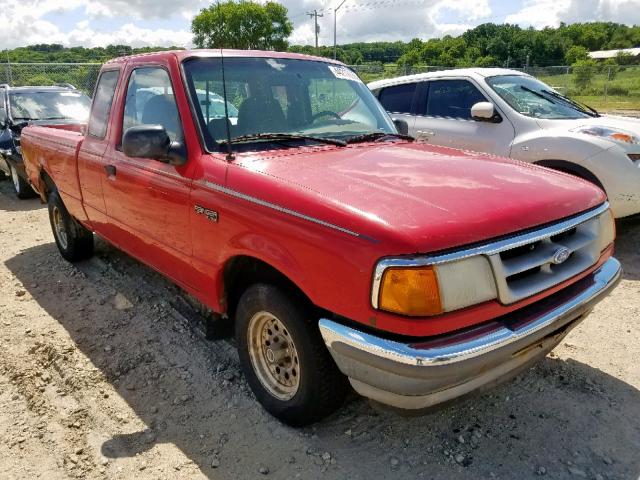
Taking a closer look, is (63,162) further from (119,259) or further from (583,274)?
(583,274)

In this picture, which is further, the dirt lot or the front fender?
the front fender

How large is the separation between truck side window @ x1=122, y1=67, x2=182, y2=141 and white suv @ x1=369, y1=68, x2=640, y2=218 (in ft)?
11.1

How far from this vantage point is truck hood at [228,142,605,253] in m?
2.10

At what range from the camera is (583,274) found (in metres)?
2.63

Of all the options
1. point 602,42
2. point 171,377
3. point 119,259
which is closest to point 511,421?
point 171,377

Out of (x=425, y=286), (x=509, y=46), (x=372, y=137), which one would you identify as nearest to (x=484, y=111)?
(x=372, y=137)

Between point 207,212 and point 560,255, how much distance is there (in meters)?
1.81

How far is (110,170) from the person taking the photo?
12.6 ft

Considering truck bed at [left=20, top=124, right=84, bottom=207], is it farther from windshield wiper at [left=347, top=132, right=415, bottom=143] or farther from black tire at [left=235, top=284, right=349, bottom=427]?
black tire at [left=235, top=284, right=349, bottom=427]

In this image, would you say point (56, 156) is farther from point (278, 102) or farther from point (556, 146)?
point (556, 146)

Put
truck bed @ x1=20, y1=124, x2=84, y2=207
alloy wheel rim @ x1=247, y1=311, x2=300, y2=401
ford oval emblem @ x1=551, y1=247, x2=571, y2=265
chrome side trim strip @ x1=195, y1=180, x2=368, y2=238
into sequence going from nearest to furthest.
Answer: chrome side trim strip @ x1=195, y1=180, x2=368, y2=238
ford oval emblem @ x1=551, y1=247, x2=571, y2=265
alloy wheel rim @ x1=247, y1=311, x2=300, y2=401
truck bed @ x1=20, y1=124, x2=84, y2=207

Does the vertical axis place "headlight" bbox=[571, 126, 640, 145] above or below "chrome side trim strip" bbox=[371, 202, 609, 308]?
above

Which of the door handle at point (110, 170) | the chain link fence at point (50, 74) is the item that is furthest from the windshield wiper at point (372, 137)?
the chain link fence at point (50, 74)

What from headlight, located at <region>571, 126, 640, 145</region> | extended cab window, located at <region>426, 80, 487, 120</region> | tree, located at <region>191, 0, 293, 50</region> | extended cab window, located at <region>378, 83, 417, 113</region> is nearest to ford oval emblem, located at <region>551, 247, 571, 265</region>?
headlight, located at <region>571, 126, 640, 145</region>
